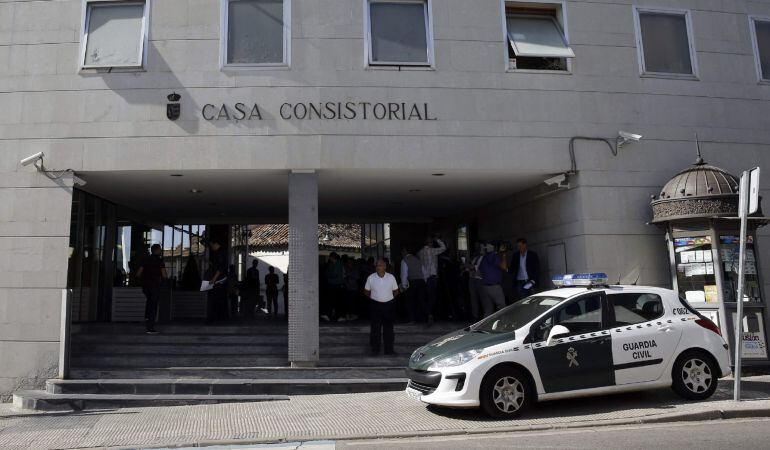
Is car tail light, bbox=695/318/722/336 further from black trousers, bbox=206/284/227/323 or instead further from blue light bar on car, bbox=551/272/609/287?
black trousers, bbox=206/284/227/323

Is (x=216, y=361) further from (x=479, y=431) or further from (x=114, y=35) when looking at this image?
(x=114, y=35)

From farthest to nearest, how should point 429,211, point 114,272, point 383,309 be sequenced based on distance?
point 429,211 < point 114,272 < point 383,309

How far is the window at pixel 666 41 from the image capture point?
11.4 m

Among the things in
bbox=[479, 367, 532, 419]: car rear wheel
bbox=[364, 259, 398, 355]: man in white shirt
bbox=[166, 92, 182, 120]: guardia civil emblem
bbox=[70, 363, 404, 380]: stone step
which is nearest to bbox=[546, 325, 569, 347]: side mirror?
bbox=[479, 367, 532, 419]: car rear wheel

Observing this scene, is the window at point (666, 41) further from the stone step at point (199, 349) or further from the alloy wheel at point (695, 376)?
the stone step at point (199, 349)

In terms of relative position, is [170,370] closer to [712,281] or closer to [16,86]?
[16,86]

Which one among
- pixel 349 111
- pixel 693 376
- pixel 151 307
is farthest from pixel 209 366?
pixel 693 376

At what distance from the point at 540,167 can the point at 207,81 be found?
6.12 meters

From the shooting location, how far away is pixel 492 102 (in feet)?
34.8

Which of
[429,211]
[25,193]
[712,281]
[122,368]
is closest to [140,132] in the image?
[25,193]

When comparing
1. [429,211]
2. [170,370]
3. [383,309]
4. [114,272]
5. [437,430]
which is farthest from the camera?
[429,211]

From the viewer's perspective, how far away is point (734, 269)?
9.91 meters

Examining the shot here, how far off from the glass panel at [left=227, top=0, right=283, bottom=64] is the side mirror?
6680 mm

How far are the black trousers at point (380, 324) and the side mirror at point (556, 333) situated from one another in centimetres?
364
